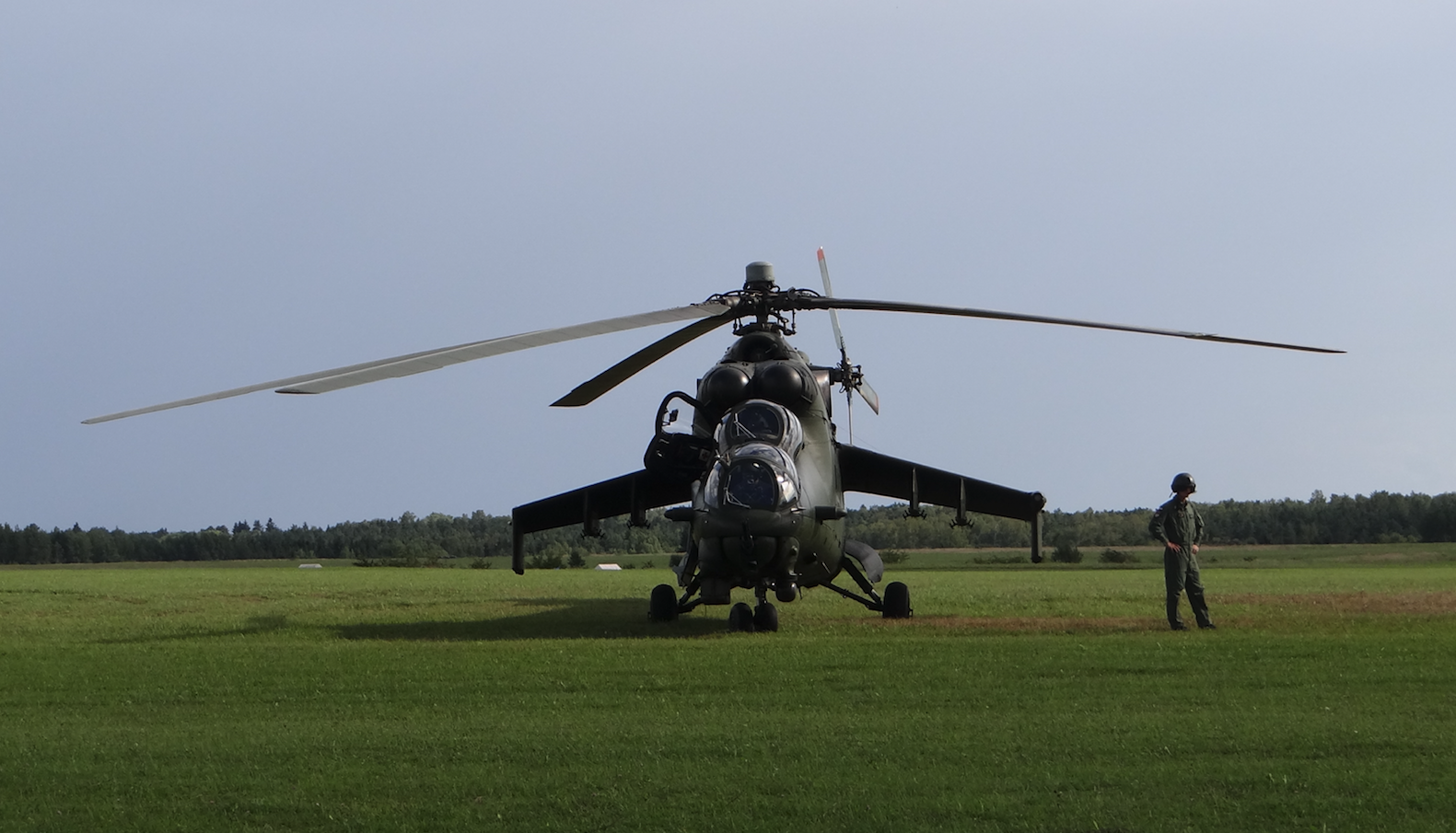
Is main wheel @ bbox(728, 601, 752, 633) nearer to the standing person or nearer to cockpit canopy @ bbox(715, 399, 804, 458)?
cockpit canopy @ bbox(715, 399, 804, 458)

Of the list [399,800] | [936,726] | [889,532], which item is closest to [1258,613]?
[936,726]

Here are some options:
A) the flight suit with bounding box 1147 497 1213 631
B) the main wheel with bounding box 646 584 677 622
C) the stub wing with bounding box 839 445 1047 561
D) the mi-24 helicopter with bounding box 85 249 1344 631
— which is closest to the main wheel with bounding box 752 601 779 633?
the mi-24 helicopter with bounding box 85 249 1344 631

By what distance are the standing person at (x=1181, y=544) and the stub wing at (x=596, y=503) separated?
279 inches

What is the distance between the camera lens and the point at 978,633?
51.0 ft

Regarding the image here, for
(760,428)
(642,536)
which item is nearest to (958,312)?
(760,428)

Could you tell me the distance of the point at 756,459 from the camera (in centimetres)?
1535

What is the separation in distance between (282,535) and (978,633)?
9491cm

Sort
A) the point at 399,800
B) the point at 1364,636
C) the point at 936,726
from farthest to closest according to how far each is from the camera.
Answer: the point at 1364,636 < the point at 936,726 < the point at 399,800

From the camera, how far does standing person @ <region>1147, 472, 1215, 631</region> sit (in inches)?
621

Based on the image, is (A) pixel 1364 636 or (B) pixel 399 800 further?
(A) pixel 1364 636

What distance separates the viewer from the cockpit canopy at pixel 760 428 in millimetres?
16156

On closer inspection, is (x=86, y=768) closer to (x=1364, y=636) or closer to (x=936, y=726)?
(x=936, y=726)

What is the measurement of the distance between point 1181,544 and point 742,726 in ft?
29.9

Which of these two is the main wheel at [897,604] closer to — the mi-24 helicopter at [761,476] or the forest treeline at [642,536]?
the mi-24 helicopter at [761,476]
